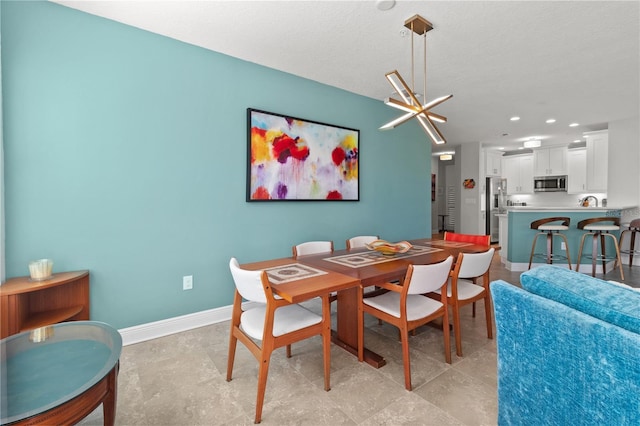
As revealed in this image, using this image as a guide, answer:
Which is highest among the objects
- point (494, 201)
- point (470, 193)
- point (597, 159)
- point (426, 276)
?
point (597, 159)

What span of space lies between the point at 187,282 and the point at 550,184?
317 inches

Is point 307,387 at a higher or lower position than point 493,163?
lower

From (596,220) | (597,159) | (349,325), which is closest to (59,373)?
(349,325)

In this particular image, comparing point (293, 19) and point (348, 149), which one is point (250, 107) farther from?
point (348, 149)

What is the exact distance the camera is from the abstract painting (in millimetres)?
3061

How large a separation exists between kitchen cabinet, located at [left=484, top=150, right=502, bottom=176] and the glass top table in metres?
8.04

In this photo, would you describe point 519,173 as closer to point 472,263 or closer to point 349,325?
point 472,263

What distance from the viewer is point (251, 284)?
158cm

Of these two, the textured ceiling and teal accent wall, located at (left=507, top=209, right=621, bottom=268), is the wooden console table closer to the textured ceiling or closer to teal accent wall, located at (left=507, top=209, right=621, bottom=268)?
the textured ceiling

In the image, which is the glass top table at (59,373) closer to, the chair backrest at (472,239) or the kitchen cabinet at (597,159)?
the chair backrest at (472,239)

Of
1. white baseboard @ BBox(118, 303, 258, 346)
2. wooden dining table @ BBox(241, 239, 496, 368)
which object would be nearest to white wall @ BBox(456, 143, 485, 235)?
wooden dining table @ BBox(241, 239, 496, 368)

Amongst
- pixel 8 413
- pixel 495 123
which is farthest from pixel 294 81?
pixel 495 123

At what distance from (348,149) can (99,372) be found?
3.27 m

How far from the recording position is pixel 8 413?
83 cm
